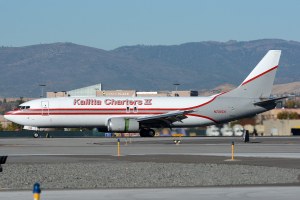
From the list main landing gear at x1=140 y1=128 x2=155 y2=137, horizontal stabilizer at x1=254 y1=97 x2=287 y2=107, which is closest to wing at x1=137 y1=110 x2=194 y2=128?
main landing gear at x1=140 y1=128 x2=155 y2=137

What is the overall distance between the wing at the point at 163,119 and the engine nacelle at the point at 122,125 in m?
0.79

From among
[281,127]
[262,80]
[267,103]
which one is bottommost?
[281,127]

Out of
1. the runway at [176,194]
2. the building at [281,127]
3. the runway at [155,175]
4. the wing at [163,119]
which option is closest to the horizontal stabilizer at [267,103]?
the wing at [163,119]

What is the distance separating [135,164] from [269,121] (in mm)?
65750

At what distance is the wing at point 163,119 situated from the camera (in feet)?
279

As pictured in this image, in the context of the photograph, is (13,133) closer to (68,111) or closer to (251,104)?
(68,111)

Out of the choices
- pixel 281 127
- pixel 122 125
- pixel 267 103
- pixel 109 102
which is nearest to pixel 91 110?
pixel 109 102

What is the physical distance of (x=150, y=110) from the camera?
87.0 meters

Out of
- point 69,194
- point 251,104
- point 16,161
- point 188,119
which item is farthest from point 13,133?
point 69,194

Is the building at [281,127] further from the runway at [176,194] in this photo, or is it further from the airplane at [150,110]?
the runway at [176,194]

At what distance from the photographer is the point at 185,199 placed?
26.1 meters

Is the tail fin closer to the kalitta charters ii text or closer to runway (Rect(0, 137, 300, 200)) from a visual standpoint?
the kalitta charters ii text

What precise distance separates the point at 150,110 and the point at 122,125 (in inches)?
169

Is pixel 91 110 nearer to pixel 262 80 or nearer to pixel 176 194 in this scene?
pixel 262 80
